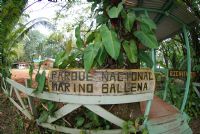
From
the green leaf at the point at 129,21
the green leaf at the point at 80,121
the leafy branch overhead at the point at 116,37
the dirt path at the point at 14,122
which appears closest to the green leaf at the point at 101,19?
the leafy branch overhead at the point at 116,37

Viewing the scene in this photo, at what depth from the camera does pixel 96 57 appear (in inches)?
159

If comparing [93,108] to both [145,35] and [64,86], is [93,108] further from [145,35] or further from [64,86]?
[145,35]

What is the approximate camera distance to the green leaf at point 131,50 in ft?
13.4

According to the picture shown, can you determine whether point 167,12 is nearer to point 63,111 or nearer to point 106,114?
point 106,114

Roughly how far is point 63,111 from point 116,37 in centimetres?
134

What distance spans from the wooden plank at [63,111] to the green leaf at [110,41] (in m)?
0.92

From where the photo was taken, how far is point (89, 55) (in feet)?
13.1

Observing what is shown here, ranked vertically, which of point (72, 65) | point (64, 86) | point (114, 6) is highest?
point (114, 6)

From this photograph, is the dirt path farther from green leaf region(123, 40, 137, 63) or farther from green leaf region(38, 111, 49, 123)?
green leaf region(123, 40, 137, 63)

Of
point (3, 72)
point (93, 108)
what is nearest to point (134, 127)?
point (93, 108)

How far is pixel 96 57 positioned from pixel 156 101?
2.61 metres

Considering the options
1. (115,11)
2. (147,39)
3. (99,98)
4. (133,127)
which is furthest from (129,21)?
(133,127)

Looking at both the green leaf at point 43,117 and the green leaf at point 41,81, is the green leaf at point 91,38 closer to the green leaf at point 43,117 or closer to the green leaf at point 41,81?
the green leaf at point 41,81

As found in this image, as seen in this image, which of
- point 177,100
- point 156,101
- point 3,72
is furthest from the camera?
point 177,100
